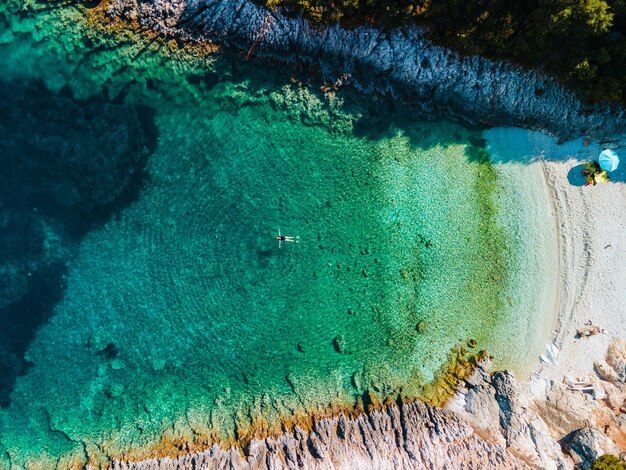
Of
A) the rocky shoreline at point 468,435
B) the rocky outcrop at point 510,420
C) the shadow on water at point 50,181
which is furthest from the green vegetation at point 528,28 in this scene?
the rocky outcrop at point 510,420

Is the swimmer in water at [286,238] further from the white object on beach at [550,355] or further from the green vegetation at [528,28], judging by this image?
the white object on beach at [550,355]

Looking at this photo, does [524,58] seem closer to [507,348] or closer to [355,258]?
[355,258]

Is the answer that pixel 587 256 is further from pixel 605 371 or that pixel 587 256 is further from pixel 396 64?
pixel 396 64

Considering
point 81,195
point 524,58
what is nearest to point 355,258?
point 524,58

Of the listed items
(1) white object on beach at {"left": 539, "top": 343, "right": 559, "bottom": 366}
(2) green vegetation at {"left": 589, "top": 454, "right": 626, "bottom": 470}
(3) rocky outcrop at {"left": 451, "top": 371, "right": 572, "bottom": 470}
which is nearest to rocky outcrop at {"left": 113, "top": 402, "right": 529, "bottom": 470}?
(3) rocky outcrop at {"left": 451, "top": 371, "right": 572, "bottom": 470}

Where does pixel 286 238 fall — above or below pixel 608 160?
below

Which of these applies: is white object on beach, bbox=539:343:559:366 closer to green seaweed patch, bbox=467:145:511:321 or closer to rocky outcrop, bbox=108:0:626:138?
green seaweed patch, bbox=467:145:511:321

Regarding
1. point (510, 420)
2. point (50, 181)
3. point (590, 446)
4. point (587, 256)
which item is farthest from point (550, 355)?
point (50, 181)
